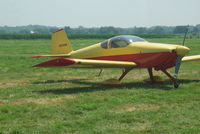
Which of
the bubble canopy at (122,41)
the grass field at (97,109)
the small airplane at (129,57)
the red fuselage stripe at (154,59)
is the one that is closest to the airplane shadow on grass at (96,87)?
the grass field at (97,109)

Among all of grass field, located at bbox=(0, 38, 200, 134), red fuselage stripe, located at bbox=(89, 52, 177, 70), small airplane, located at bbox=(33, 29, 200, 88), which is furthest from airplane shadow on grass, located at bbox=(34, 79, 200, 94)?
red fuselage stripe, located at bbox=(89, 52, 177, 70)

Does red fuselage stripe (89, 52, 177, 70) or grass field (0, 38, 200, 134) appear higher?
red fuselage stripe (89, 52, 177, 70)

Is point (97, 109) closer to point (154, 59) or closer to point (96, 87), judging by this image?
point (96, 87)

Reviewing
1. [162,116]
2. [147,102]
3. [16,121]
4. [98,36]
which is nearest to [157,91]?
[147,102]

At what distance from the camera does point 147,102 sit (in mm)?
8531

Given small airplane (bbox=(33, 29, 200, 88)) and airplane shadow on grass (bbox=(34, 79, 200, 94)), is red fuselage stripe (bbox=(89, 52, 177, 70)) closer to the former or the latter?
small airplane (bbox=(33, 29, 200, 88))

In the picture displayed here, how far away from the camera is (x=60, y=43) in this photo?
14445 millimetres

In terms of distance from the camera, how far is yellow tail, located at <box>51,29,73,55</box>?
14.4 meters

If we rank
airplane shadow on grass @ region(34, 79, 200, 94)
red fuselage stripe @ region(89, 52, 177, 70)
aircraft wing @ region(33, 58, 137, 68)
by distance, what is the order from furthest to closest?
1. red fuselage stripe @ region(89, 52, 177, 70)
2. airplane shadow on grass @ region(34, 79, 200, 94)
3. aircraft wing @ region(33, 58, 137, 68)

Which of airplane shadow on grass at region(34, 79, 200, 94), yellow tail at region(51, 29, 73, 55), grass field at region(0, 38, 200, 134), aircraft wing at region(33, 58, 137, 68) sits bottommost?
airplane shadow on grass at region(34, 79, 200, 94)

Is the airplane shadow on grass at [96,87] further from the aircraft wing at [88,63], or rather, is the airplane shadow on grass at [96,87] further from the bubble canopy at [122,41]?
the bubble canopy at [122,41]

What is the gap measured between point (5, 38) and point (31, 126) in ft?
317

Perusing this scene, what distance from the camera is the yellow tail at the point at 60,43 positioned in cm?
1442

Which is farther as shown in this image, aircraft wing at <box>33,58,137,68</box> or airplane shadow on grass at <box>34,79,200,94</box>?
airplane shadow on grass at <box>34,79,200,94</box>
